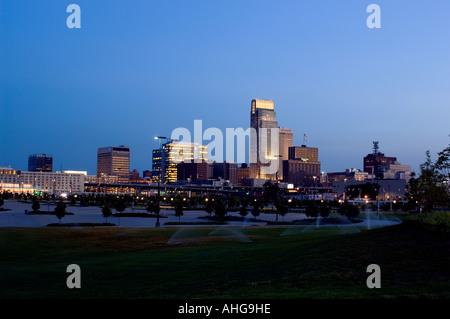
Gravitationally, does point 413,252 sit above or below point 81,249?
above

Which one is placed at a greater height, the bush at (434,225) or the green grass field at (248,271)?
the bush at (434,225)

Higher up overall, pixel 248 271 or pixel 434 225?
pixel 434 225

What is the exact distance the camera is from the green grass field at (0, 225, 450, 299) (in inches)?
573

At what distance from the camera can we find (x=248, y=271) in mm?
19703

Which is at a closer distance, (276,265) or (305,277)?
(305,277)

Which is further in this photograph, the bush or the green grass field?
the bush

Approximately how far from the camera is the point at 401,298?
12570 millimetres

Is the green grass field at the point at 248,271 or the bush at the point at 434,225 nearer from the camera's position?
the green grass field at the point at 248,271

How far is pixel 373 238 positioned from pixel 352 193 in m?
178

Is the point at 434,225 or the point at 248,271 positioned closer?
the point at 248,271

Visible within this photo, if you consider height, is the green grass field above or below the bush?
below

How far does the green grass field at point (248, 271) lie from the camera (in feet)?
47.7
